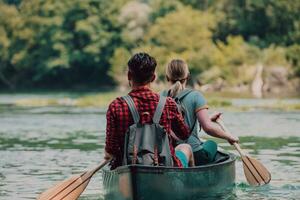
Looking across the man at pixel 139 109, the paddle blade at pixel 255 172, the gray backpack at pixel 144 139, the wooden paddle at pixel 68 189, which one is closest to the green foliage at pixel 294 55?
the paddle blade at pixel 255 172

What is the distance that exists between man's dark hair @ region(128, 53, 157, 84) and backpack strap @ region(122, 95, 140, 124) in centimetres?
21

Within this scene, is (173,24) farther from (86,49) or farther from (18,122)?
(18,122)

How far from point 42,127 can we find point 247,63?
122 ft

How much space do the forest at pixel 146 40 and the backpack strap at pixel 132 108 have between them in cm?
5058

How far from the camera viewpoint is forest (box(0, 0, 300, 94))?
206 feet

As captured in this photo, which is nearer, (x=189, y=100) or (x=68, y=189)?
(x=68, y=189)

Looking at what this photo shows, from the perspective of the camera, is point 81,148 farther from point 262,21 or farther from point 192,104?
point 262,21

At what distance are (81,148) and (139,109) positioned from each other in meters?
10.9

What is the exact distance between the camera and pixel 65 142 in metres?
21.5

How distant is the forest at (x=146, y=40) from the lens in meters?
62.9

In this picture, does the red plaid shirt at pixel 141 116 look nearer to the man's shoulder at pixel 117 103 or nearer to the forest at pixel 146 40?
the man's shoulder at pixel 117 103

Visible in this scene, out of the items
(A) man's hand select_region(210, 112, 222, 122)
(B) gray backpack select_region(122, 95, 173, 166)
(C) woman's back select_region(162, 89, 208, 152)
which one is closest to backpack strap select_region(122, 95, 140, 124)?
(B) gray backpack select_region(122, 95, 173, 166)

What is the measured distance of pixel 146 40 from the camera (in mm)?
71562

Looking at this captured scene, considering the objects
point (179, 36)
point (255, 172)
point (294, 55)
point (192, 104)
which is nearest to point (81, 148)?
point (255, 172)
